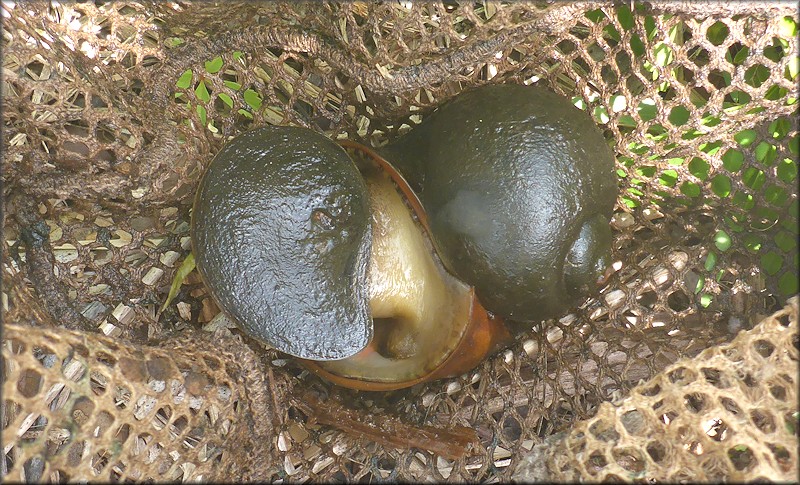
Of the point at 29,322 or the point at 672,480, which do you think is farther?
the point at 29,322

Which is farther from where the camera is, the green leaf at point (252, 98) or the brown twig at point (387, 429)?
the green leaf at point (252, 98)

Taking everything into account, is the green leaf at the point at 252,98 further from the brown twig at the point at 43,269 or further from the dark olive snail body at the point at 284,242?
the brown twig at the point at 43,269

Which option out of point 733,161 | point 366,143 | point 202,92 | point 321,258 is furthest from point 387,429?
point 733,161

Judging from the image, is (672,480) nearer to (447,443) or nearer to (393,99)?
(447,443)

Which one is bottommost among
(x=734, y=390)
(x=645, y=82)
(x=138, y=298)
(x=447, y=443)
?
(x=447, y=443)

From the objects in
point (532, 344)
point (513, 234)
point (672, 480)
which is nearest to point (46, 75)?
point (513, 234)

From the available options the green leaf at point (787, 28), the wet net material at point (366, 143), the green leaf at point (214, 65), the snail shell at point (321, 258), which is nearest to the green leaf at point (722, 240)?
the wet net material at point (366, 143)
